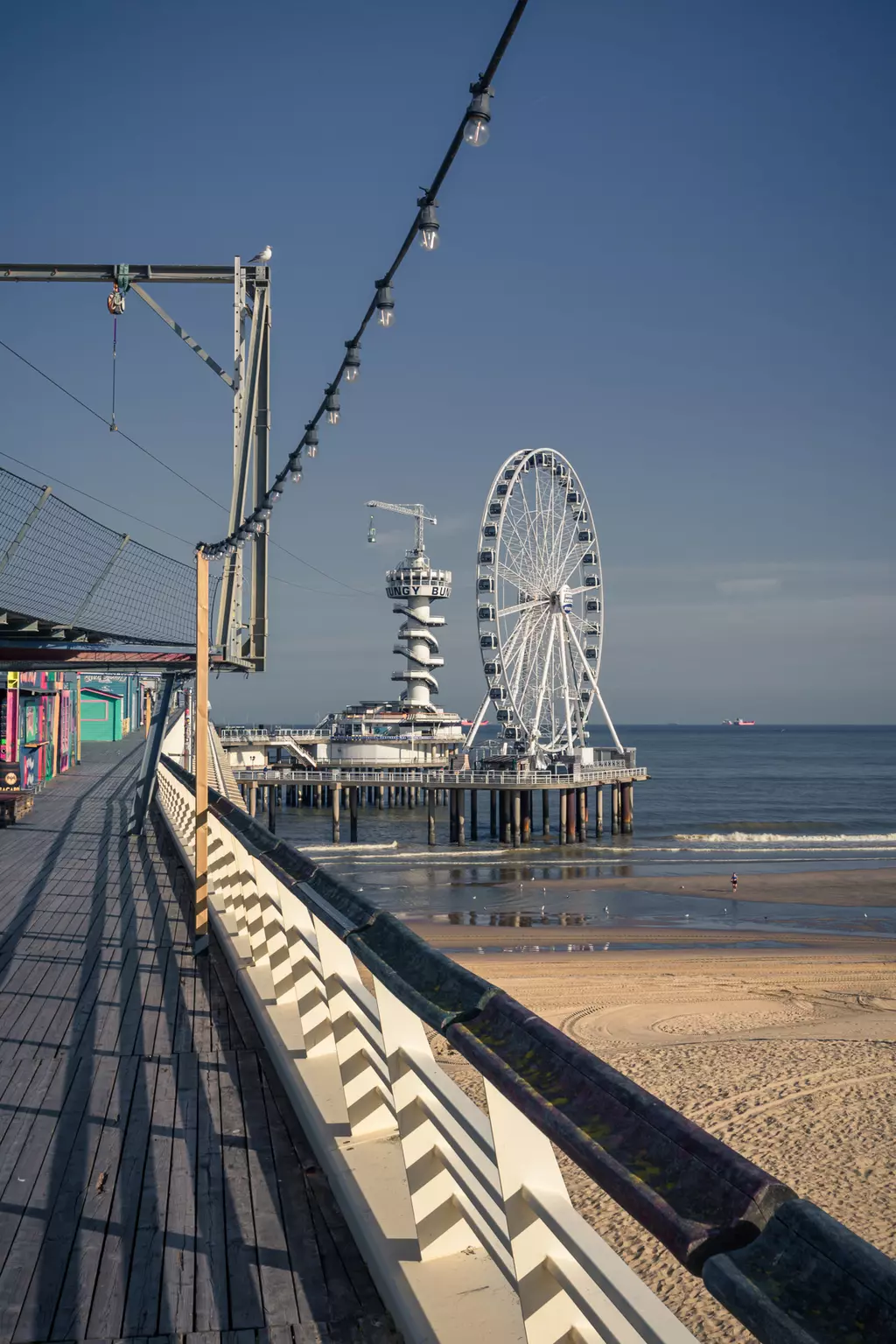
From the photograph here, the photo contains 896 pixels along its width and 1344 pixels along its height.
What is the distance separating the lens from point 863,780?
9719 cm

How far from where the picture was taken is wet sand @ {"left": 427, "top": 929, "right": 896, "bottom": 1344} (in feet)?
24.5

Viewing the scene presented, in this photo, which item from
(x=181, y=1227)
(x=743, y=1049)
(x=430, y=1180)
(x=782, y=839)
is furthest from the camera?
(x=782, y=839)

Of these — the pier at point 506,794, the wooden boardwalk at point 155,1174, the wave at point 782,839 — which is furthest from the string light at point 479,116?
the wave at point 782,839

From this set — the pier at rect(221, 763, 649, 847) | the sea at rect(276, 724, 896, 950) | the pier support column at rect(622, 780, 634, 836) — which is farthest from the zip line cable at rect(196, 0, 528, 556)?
the pier support column at rect(622, 780, 634, 836)

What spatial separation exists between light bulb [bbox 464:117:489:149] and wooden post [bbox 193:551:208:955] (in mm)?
3905

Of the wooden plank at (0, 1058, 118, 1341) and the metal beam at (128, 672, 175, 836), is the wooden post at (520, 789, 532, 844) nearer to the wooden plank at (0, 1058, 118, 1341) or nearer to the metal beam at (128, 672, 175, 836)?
the metal beam at (128, 672, 175, 836)

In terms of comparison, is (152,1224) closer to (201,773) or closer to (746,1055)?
(201,773)

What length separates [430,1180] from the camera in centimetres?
270

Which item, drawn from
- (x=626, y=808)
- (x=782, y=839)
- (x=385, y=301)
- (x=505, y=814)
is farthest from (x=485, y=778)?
(x=385, y=301)

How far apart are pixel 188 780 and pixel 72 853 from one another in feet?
12.0

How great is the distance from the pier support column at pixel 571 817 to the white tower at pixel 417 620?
31.4 metres

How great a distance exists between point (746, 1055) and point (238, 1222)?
983 cm

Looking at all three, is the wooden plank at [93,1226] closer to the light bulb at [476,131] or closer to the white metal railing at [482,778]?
the light bulb at [476,131]

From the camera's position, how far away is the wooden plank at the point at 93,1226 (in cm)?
270
